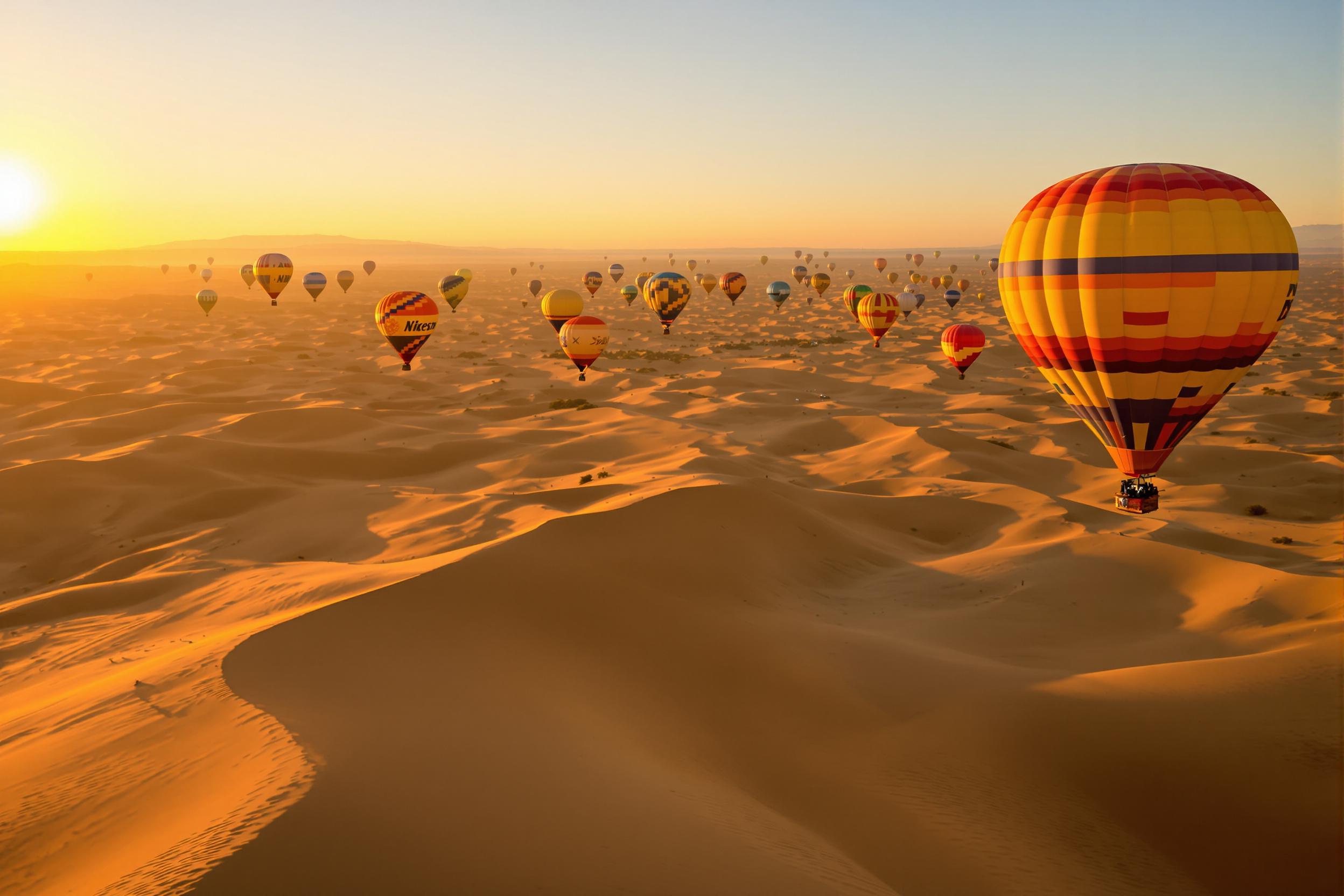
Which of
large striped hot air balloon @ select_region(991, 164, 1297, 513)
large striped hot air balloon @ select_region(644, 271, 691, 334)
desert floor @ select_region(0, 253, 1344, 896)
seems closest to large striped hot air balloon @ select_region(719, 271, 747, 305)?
large striped hot air balloon @ select_region(644, 271, 691, 334)

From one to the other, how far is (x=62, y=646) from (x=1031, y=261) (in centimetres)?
1397

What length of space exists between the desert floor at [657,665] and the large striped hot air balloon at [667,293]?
24.6 meters

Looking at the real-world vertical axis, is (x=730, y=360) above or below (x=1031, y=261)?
below

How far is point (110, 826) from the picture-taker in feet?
18.7

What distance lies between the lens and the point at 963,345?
3519 centimetres

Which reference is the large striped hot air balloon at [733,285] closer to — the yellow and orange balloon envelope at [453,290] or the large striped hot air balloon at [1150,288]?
the yellow and orange balloon envelope at [453,290]

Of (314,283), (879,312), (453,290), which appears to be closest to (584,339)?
(879,312)

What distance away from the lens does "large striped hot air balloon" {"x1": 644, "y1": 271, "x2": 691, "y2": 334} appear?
48.7 meters

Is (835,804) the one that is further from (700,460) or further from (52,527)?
(52,527)

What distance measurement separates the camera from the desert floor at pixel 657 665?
18.1 ft

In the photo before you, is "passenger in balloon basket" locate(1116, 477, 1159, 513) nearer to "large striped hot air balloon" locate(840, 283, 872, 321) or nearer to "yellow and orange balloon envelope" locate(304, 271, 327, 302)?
"large striped hot air balloon" locate(840, 283, 872, 321)

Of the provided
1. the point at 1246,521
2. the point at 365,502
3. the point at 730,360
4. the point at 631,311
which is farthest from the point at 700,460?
the point at 631,311

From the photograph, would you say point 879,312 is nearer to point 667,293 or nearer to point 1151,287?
point 667,293

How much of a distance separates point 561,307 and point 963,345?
18.7 m
